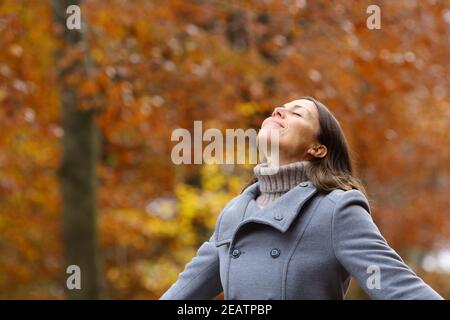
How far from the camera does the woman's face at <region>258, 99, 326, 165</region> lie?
2916 millimetres

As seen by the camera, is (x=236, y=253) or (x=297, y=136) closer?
(x=236, y=253)

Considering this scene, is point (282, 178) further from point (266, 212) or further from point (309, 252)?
point (309, 252)

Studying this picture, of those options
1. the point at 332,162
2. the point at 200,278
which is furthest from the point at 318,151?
the point at 200,278

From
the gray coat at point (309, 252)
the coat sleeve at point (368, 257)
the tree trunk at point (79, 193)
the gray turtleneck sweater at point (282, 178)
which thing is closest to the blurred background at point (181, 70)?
the tree trunk at point (79, 193)

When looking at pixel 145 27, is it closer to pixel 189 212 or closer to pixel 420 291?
pixel 189 212

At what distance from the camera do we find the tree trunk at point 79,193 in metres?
9.95

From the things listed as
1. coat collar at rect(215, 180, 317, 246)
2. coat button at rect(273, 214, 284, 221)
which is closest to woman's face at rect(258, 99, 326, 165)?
coat collar at rect(215, 180, 317, 246)

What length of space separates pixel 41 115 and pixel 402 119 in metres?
6.48

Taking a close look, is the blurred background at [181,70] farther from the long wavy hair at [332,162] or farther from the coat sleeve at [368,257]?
the coat sleeve at [368,257]

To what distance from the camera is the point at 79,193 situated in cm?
1009

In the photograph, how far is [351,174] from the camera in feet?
9.65

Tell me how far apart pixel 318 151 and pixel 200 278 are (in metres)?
0.68

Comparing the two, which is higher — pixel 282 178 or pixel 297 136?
pixel 297 136
